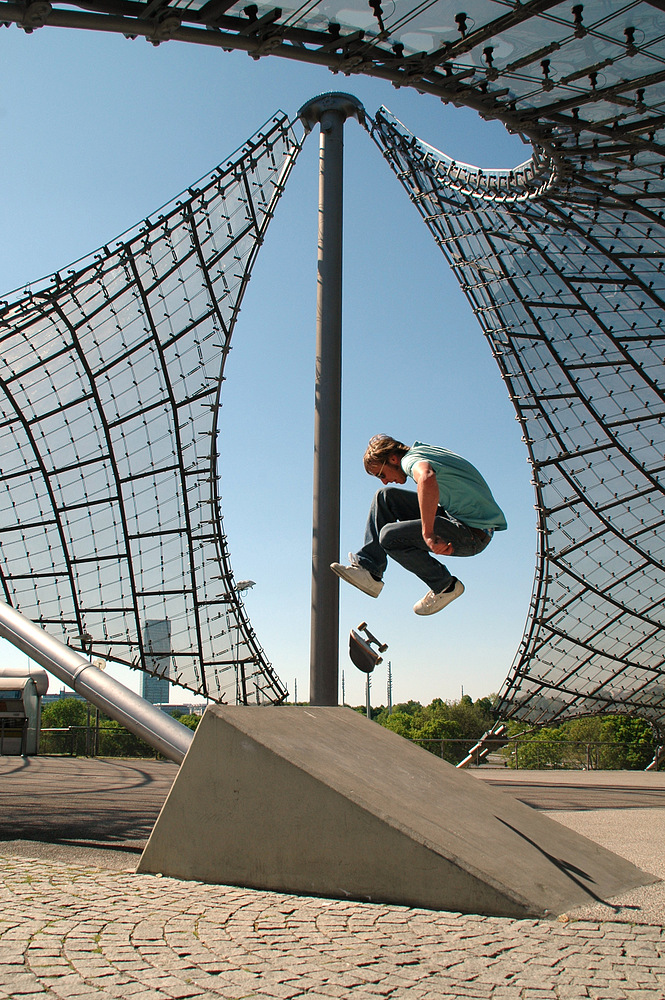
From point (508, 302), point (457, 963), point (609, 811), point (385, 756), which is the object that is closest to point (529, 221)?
point (508, 302)

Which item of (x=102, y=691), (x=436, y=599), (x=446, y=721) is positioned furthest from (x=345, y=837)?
(x=446, y=721)

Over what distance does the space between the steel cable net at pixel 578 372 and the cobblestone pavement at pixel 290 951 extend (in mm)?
19179

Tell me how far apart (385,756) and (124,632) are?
100ft

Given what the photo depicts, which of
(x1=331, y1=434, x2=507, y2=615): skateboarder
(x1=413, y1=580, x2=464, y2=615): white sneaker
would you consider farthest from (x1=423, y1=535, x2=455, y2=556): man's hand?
(x1=413, y1=580, x2=464, y2=615): white sneaker

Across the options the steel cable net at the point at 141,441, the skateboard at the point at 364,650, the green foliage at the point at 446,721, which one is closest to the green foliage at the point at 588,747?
the green foliage at the point at 446,721

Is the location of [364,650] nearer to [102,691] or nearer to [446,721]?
[102,691]

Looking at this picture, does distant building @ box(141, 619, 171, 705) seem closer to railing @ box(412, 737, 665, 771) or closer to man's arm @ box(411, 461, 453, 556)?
railing @ box(412, 737, 665, 771)

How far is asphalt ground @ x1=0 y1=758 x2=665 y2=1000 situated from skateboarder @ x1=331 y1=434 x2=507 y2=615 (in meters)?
2.76

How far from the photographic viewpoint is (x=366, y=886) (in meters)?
5.07

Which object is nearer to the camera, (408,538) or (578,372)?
(408,538)

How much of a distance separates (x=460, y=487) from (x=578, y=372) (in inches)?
1165

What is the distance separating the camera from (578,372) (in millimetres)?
33750

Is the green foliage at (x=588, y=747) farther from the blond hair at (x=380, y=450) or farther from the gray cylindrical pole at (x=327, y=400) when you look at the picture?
the blond hair at (x=380, y=450)

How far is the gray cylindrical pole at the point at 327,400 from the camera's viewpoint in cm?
1727
